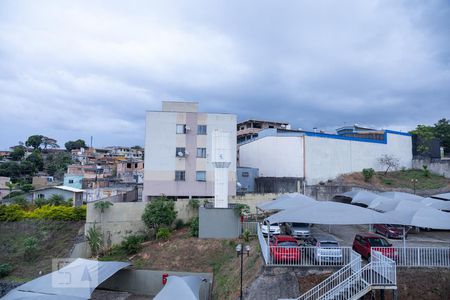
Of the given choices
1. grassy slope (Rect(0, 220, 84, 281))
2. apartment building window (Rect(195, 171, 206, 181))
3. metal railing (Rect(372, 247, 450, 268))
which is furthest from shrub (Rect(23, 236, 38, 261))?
metal railing (Rect(372, 247, 450, 268))

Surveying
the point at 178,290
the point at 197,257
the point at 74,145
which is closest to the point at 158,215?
the point at 197,257

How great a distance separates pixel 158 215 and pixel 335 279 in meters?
16.1

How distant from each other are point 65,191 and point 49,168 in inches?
1766

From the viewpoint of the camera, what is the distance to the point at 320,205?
1642 centimetres

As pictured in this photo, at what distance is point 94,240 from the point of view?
24.9 metres

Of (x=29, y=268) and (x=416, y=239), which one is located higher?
(x=416, y=239)

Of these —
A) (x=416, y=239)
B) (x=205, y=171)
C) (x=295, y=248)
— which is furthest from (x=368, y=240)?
(x=205, y=171)

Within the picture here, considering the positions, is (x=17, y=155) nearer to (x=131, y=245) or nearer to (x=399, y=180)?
(x=131, y=245)

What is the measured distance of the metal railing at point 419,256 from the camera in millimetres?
14133

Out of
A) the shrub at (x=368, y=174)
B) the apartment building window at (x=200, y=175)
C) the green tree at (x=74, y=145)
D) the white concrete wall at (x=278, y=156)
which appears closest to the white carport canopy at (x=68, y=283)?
the apartment building window at (x=200, y=175)

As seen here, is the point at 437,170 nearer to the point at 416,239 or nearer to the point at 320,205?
the point at 416,239

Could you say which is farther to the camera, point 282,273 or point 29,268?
point 29,268

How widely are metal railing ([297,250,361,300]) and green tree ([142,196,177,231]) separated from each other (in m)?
15.2

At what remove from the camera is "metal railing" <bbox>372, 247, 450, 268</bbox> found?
14.1 meters
